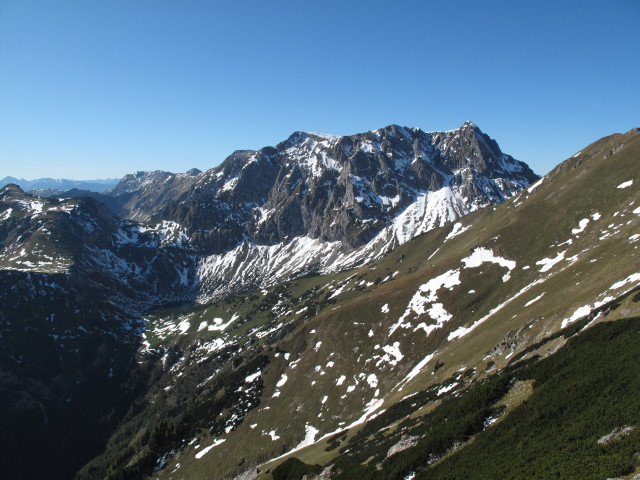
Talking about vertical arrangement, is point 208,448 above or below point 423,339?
below

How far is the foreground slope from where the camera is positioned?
69.4m

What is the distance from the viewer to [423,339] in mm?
118750

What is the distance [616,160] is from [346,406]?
16768cm

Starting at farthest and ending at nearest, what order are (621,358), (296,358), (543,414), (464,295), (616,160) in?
(616,160)
(296,358)
(464,295)
(621,358)
(543,414)

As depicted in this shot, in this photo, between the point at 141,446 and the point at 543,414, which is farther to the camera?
the point at 141,446

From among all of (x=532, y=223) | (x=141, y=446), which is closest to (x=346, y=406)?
(x=141, y=446)

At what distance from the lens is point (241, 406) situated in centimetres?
12775

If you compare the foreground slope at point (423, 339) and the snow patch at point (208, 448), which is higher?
the foreground slope at point (423, 339)

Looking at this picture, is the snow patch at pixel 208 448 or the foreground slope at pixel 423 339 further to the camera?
the snow patch at pixel 208 448

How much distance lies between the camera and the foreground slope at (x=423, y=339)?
69.4 meters

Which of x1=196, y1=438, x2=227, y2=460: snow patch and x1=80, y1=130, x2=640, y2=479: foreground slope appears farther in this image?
x1=196, y1=438, x2=227, y2=460: snow patch

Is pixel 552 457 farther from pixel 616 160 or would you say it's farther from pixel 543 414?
pixel 616 160

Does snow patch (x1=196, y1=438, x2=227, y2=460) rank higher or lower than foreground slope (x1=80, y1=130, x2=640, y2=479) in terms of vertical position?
lower

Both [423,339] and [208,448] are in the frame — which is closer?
[208,448]
